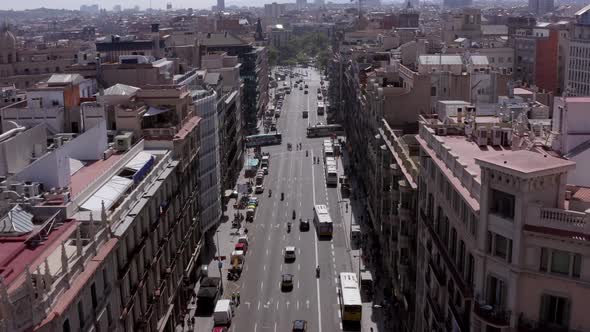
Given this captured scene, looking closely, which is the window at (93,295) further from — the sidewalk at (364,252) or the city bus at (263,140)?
the city bus at (263,140)

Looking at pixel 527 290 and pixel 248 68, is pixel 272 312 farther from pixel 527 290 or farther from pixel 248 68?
pixel 248 68

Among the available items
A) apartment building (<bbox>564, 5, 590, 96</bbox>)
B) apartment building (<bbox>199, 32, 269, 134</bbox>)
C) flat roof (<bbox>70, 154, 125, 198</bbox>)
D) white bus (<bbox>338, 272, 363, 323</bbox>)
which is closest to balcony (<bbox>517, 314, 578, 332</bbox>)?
flat roof (<bbox>70, 154, 125, 198</bbox>)

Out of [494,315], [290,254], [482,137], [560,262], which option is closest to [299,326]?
[290,254]

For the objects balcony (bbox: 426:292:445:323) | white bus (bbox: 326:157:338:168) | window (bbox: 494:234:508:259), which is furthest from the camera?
white bus (bbox: 326:157:338:168)

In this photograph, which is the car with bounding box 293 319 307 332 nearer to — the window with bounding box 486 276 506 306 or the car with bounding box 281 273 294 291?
the car with bounding box 281 273 294 291

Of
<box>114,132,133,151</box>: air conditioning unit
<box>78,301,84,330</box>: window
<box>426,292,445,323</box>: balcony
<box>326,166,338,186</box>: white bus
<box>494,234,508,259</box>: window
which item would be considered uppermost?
<box>114,132,133,151</box>: air conditioning unit

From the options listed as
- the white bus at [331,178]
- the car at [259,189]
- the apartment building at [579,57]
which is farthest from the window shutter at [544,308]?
the apartment building at [579,57]

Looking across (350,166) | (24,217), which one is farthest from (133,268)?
(350,166)
